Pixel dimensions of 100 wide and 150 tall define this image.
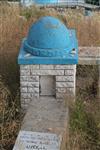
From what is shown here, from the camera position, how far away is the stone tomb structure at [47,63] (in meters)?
4.86

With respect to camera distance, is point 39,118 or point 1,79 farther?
point 1,79

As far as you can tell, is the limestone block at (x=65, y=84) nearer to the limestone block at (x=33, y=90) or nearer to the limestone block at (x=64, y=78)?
the limestone block at (x=64, y=78)

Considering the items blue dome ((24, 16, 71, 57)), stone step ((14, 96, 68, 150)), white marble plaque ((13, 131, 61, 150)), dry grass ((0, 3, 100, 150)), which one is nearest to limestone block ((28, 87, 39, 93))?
stone step ((14, 96, 68, 150))

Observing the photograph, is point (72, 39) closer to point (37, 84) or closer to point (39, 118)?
point (37, 84)

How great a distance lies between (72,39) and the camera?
545cm

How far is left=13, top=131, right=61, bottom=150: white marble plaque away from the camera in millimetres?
3850

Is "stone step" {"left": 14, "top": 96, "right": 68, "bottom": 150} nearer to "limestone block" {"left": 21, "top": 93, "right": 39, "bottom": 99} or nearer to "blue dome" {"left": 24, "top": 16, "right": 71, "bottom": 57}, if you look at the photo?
"limestone block" {"left": 21, "top": 93, "right": 39, "bottom": 99}

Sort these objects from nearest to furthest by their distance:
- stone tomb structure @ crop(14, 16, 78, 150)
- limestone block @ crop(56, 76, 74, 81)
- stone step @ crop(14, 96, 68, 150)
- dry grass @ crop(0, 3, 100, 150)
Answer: stone step @ crop(14, 96, 68, 150), dry grass @ crop(0, 3, 100, 150), stone tomb structure @ crop(14, 16, 78, 150), limestone block @ crop(56, 76, 74, 81)

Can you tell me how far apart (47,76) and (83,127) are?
2.87ft

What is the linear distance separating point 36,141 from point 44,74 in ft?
3.88

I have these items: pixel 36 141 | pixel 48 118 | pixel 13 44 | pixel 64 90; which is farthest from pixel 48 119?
pixel 13 44

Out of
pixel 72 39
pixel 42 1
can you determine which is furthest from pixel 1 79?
pixel 42 1

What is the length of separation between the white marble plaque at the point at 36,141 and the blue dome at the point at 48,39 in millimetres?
1183

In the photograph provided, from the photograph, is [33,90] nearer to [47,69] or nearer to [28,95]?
[28,95]
